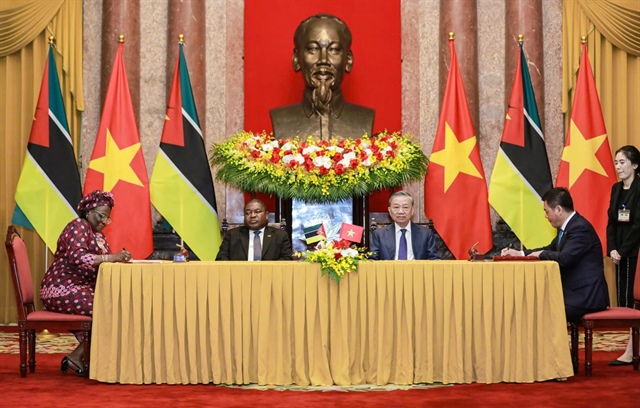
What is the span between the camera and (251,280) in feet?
19.7

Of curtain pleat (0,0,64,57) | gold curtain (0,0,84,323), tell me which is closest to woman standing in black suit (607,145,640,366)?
gold curtain (0,0,84,323)

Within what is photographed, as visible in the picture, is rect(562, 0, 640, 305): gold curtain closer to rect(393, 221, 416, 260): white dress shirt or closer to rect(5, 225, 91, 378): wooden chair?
rect(393, 221, 416, 260): white dress shirt

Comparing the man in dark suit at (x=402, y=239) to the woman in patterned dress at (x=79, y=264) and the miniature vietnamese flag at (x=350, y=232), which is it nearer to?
the miniature vietnamese flag at (x=350, y=232)

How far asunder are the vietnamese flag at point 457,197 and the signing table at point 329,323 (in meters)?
2.84

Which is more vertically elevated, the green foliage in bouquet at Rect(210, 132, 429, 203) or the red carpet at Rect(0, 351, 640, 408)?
the green foliage in bouquet at Rect(210, 132, 429, 203)

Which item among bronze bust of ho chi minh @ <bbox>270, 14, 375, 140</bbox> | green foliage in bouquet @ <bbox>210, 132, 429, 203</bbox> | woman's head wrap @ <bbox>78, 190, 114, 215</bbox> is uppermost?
bronze bust of ho chi minh @ <bbox>270, 14, 375, 140</bbox>

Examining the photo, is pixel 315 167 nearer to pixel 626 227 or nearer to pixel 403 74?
pixel 626 227

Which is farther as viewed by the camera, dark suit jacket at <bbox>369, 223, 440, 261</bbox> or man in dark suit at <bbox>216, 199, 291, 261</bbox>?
man in dark suit at <bbox>216, 199, 291, 261</bbox>

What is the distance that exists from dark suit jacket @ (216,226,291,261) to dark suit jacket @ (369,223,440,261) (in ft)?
2.49

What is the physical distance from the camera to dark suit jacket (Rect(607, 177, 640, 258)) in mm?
7551

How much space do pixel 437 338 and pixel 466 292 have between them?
1.10 ft

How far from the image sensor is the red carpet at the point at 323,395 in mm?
5297

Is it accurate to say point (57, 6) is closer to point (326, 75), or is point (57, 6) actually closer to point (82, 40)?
point (82, 40)

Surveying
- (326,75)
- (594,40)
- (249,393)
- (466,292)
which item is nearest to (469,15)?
(594,40)
